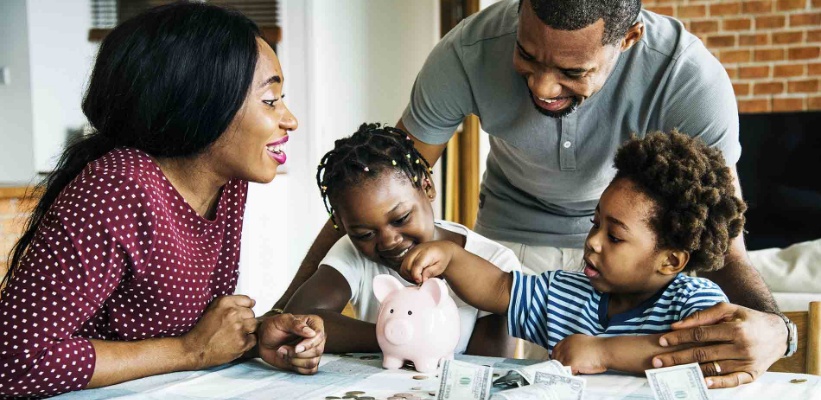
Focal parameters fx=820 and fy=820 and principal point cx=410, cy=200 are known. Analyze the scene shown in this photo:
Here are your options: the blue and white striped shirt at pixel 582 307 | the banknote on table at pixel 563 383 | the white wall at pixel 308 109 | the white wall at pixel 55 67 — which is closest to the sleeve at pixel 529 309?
the blue and white striped shirt at pixel 582 307

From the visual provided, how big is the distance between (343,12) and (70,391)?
12.9 ft

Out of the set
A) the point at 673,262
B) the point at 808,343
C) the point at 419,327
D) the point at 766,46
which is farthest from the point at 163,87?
the point at 766,46

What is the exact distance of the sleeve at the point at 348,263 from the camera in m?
1.60

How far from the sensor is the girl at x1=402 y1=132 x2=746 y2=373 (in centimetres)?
127

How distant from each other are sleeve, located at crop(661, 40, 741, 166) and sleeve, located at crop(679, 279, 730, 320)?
0.44 m

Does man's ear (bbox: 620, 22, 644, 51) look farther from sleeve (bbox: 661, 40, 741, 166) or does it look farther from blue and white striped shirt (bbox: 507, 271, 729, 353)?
blue and white striped shirt (bbox: 507, 271, 729, 353)

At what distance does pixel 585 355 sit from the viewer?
3.91 ft

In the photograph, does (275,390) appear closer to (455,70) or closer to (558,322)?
(558,322)

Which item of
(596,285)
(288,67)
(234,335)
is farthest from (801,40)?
(234,335)

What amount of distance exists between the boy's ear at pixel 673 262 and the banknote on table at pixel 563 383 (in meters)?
0.33

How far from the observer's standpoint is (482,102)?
1825 millimetres

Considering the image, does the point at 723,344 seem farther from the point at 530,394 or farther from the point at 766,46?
the point at 766,46

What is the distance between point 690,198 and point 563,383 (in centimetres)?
39

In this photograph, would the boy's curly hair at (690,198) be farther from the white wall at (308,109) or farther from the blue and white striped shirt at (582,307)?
the white wall at (308,109)
